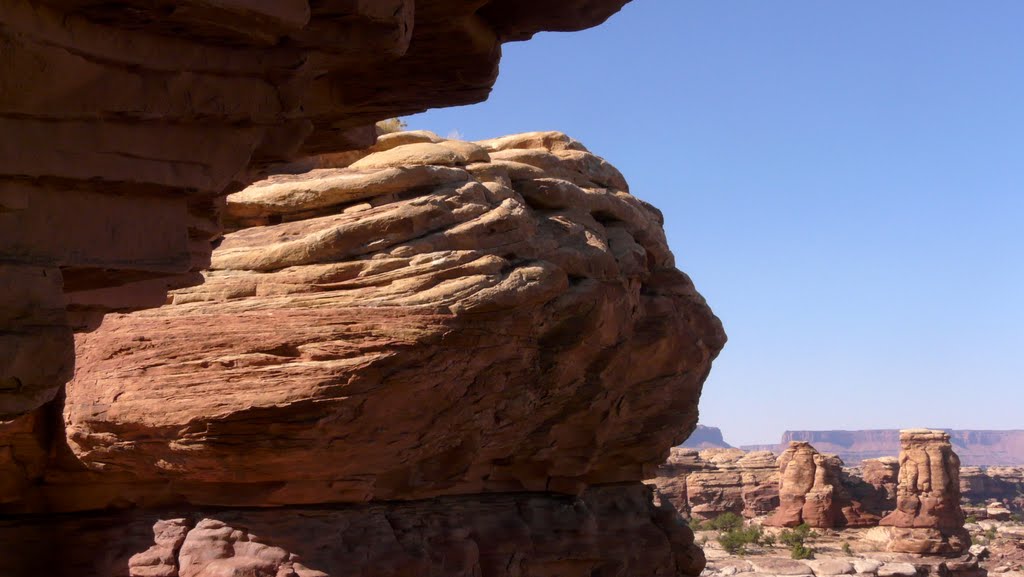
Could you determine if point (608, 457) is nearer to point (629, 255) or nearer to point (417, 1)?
point (629, 255)

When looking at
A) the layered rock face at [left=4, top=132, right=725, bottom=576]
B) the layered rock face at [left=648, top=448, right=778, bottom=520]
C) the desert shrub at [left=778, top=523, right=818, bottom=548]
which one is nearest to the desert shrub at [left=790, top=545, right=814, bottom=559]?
the desert shrub at [left=778, top=523, right=818, bottom=548]

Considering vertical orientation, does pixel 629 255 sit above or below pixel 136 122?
above

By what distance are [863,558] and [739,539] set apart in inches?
233

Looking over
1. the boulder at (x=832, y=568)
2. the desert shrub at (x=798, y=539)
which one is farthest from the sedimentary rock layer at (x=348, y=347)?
the desert shrub at (x=798, y=539)

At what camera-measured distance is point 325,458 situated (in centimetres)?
1093

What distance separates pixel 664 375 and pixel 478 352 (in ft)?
18.5

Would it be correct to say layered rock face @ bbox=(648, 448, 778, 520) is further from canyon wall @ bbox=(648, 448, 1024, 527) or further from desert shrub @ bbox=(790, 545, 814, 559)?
desert shrub @ bbox=(790, 545, 814, 559)

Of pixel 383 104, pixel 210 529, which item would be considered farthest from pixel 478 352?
pixel 383 104

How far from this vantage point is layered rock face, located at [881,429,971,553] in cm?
4400

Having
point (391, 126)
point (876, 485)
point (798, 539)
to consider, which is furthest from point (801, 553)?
point (391, 126)

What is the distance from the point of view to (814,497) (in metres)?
49.9

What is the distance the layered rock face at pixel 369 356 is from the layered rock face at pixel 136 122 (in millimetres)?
4389

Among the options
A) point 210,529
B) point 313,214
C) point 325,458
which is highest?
point 313,214

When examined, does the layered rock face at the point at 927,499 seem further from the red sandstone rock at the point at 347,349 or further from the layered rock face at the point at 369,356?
the red sandstone rock at the point at 347,349
